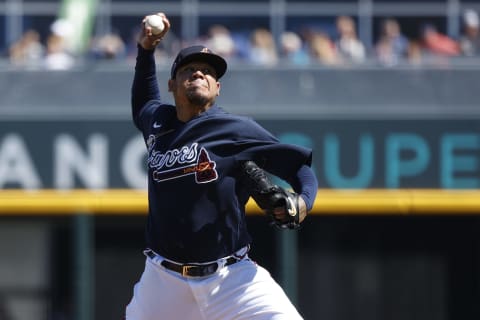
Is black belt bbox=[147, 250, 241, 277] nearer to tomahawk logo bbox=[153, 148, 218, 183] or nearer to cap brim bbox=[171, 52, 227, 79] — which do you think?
tomahawk logo bbox=[153, 148, 218, 183]

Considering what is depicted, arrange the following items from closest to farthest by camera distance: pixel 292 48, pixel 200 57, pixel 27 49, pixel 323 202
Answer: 1. pixel 200 57
2. pixel 323 202
3. pixel 27 49
4. pixel 292 48

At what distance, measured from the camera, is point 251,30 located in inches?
476

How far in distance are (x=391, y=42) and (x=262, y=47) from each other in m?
1.28

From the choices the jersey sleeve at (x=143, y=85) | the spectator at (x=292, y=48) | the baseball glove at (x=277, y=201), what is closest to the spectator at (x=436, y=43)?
the spectator at (x=292, y=48)

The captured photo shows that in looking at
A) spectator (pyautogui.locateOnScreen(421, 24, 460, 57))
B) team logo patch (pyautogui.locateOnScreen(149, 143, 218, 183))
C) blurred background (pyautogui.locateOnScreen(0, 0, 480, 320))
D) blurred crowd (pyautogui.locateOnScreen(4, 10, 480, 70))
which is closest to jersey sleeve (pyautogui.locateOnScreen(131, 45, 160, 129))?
team logo patch (pyautogui.locateOnScreen(149, 143, 218, 183))

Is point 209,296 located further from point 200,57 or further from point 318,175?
point 318,175

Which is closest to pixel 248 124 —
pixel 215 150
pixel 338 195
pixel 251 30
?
pixel 215 150

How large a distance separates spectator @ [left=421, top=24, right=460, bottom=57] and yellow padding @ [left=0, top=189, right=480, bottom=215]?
1652mm

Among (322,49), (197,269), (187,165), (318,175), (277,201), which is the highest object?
(322,49)

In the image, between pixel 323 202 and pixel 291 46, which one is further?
pixel 291 46

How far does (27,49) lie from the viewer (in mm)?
11602

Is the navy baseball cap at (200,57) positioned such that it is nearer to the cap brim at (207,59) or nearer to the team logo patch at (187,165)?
the cap brim at (207,59)

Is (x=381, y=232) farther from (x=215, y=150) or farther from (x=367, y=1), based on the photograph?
(x=215, y=150)

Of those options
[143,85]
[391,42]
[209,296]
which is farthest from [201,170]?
[391,42]
